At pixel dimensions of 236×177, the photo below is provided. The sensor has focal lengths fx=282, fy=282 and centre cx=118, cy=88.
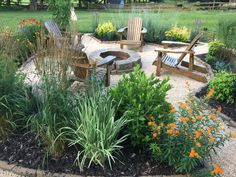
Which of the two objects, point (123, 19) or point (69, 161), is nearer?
point (69, 161)

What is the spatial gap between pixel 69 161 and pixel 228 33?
247 inches

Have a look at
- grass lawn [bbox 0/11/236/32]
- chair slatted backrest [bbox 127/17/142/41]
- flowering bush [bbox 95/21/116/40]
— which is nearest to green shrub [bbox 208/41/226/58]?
chair slatted backrest [bbox 127/17/142/41]

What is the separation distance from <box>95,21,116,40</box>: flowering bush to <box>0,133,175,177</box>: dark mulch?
6904 millimetres

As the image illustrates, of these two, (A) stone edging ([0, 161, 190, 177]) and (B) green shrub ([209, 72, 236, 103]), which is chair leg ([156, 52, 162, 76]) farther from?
(A) stone edging ([0, 161, 190, 177])

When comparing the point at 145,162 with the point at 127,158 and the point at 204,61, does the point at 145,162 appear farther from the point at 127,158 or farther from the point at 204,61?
the point at 204,61

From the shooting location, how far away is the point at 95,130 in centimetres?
293

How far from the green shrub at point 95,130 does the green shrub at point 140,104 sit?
14 cm

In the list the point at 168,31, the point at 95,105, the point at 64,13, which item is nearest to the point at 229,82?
the point at 95,105

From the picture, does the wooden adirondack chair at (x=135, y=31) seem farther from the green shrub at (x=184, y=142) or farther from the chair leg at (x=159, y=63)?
the green shrub at (x=184, y=142)

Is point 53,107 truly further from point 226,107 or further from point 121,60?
point 121,60

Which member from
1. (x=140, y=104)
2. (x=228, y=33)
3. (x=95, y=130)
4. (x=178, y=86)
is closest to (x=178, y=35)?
(x=228, y=33)

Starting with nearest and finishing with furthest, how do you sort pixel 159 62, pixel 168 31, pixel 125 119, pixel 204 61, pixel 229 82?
pixel 125 119
pixel 229 82
pixel 159 62
pixel 204 61
pixel 168 31

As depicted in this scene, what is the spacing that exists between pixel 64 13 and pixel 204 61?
514 centimetres

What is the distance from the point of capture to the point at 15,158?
314 cm
